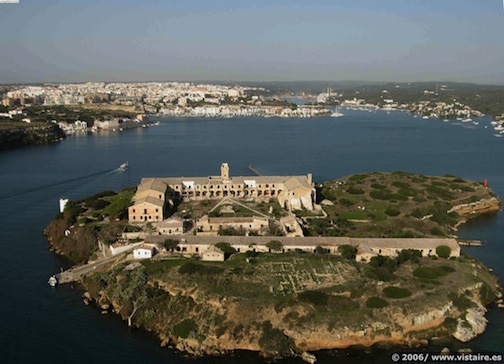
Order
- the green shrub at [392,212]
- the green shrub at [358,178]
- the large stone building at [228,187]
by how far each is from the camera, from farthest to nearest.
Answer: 1. the green shrub at [358,178]
2. the large stone building at [228,187]
3. the green shrub at [392,212]

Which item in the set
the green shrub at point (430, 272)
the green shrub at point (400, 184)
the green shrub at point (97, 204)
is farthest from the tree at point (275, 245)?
the green shrub at point (400, 184)

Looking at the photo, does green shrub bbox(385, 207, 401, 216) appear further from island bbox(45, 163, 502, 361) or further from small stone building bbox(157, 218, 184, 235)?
small stone building bbox(157, 218, 184, 235)

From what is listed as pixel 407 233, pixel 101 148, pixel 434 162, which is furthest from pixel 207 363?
pixel 101 148

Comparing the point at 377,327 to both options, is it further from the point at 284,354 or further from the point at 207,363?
the point at 207,363

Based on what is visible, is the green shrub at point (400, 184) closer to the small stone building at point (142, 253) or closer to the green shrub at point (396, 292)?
the green shrub at point (396, 292)

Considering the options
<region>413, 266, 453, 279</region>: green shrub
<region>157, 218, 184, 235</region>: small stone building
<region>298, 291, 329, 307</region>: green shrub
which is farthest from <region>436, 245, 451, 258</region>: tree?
<region>157, 218, 184, 235</region>: small stone building

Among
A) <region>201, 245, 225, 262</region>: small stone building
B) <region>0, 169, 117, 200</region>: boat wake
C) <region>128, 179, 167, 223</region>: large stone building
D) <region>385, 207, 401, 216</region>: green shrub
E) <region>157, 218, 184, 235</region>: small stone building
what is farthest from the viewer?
<region>0, 169, 117, 200</region>: boat wake

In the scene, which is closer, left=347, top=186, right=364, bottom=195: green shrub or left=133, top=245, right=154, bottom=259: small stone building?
left=133, top=245, right=154, bottom=259: small stone building
